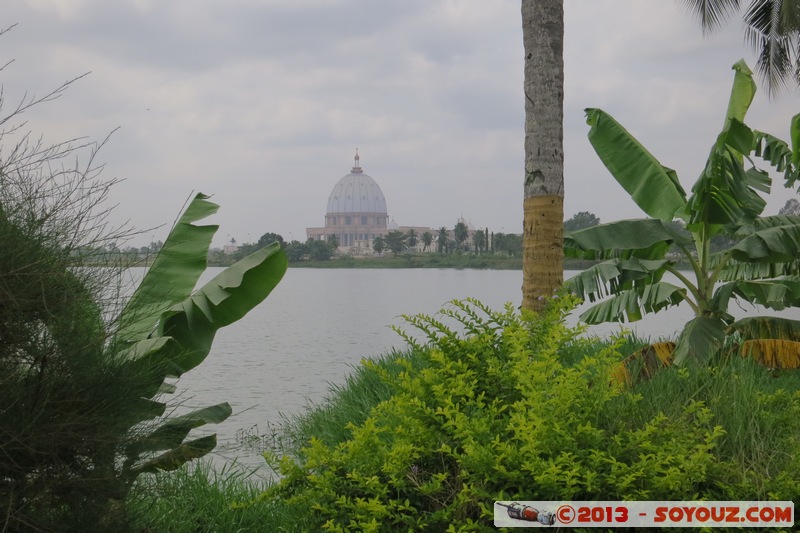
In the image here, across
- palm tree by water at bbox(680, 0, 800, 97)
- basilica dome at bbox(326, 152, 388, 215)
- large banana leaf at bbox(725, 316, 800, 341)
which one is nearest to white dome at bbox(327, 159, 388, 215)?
basilica dome at bbox(326, 152, 388, 215)

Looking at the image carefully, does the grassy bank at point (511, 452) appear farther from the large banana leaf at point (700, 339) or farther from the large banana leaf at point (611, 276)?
the large banana leaf at point (611, 276)

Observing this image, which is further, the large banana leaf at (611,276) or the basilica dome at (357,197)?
the basilica dome at (357,197)

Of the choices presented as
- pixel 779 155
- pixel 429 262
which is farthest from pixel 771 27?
pixel 429 262

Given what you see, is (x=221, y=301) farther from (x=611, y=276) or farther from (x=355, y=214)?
(x=355, y=214)

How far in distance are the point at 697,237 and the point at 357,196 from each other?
134 metres

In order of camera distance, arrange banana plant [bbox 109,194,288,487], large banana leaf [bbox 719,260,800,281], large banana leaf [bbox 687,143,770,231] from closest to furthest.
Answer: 1. banana plant [bbox 109,194,288,487]
2. large banana leaf [bbox 687,143,770,231]
3. large banana leaf [bbox 719,260,800,281]

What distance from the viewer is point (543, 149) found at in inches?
285

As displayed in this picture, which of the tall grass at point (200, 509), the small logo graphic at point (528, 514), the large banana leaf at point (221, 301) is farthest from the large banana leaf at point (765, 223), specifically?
the small logo graphic at point (528, 514)

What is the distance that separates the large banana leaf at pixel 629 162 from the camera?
361 inches

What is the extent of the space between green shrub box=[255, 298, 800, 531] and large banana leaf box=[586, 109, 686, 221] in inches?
192

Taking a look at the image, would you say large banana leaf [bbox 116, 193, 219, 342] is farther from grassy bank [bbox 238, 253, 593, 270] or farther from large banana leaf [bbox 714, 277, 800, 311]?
grassy bank [bbox 238, 253, 593, 270]

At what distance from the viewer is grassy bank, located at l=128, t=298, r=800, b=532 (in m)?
3.58

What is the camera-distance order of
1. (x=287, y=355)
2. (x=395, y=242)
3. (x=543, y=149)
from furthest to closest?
1. (x=395, y=242)
2. (x=287, y=355)
3. (x=543, y=149)

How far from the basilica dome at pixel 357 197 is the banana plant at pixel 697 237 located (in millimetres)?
130759
